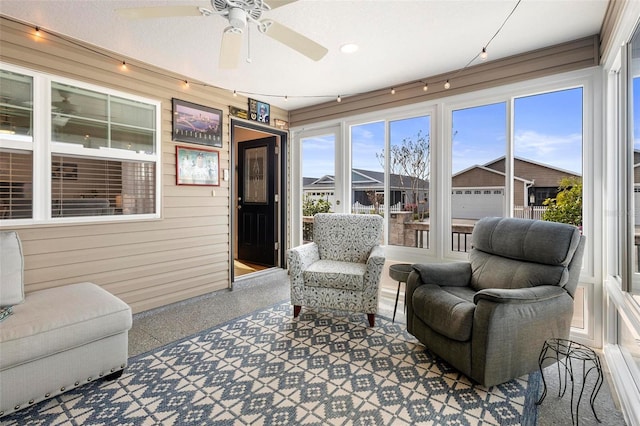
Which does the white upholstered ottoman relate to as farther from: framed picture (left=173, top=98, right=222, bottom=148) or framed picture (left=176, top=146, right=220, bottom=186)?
framed picture (left=173, top=98, right=222, bottom=148)

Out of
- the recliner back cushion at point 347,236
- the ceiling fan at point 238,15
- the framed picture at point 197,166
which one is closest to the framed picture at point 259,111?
the framed picture at point 197,166

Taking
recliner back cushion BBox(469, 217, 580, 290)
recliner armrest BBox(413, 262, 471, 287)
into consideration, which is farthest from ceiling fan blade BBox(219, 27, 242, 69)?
recliner back cushion BBox(469, 217, 580, 290)

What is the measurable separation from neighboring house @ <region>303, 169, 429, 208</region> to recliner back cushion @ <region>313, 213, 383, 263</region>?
22.8 inches

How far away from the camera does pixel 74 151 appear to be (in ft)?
9.17

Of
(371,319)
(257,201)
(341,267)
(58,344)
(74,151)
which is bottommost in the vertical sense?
(371,319)

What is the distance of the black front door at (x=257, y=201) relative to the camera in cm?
505

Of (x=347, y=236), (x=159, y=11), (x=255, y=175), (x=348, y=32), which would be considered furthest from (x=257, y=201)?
(x=159, y=11)

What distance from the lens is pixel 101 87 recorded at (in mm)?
2957

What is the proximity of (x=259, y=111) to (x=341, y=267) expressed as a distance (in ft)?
8.28

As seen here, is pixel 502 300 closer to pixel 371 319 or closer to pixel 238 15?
pixel 371 319

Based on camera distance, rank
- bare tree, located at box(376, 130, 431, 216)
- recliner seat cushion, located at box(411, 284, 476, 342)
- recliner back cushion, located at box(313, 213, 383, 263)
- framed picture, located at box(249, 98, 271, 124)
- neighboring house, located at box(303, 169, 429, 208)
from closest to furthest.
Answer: recliner seat cushion, located at box(411, 284, 476, 342) → recliner back cushion, located at box(313, 213, 383, 263) → bare tree, located at box(376, 130, 431, 216) → neighboring house, located at box(303, 169, 429, 208) → framed picture, located at box(249, 98, 271, 124)

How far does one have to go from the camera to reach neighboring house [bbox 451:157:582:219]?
2922 mm

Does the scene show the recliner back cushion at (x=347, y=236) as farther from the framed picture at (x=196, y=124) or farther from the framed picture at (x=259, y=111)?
the framed picture at (x=259, y=111)

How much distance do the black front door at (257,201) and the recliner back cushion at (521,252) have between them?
309 centimetres
